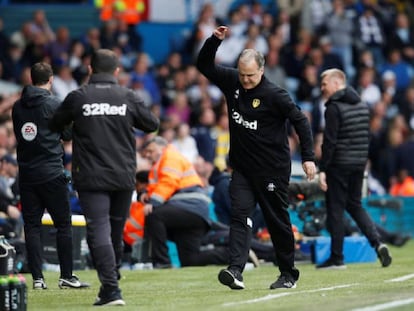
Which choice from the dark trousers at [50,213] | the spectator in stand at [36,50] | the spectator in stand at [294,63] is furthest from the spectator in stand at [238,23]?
the dark trousers at [50,213]

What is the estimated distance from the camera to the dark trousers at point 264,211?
41.7 ft

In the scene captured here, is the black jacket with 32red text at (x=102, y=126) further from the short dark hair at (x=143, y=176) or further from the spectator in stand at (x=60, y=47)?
the spectator in stand at (x=60, y=47)

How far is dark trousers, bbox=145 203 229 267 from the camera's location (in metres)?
16.9

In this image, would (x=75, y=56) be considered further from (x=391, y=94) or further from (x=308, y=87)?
(x=391, y=94)

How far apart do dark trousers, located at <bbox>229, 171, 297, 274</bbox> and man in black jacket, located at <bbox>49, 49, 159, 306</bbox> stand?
1.40 metres

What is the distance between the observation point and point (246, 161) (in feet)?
42.0

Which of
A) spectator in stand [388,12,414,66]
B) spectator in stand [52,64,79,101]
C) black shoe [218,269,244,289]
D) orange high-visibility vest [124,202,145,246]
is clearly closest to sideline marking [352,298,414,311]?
black shoe [218,269,244,289]

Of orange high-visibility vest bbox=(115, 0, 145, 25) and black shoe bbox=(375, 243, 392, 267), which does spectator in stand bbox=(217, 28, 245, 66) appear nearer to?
orange high-visibility vest bbox=(115, 0, 145, 25)

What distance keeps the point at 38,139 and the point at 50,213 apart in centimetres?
72

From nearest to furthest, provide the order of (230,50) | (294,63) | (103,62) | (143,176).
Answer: (103,62) < (143,176) < (230,50) < (294,63)

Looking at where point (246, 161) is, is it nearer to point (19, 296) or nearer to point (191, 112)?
point (19, 296)

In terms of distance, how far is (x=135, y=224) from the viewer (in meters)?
17.4

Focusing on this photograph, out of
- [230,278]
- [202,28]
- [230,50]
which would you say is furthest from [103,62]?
[230,50]

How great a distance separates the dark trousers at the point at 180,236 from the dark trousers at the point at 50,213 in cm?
344
